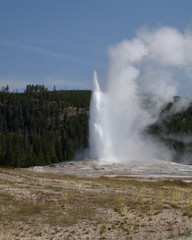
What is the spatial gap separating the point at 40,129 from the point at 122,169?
4025 inches

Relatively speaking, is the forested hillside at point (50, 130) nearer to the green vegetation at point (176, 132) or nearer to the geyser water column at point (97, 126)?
the green vegetation at point (176, 132)

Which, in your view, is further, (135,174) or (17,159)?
(17,159)

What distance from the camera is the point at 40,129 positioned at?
15975cm

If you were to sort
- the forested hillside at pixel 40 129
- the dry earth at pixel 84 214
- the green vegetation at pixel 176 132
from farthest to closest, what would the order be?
the green vegetation at pixel 176 132 → the forested hillside at pixel 40 129 → the dry earth at pixel 84 214

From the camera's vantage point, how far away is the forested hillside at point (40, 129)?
96.0 meters

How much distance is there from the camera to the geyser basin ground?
5611 centimetres

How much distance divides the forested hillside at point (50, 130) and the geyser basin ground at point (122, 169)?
28.8 meters

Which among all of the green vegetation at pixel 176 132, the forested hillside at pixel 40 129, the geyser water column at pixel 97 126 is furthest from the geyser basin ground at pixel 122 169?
the green vegetation at pixel 176 132

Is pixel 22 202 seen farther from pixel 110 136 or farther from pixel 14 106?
pixel 14 106

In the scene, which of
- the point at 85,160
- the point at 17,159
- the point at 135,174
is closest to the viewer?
the point at 135,174

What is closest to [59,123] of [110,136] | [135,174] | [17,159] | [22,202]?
[17,159]

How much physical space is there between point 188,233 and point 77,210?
7.48 meters

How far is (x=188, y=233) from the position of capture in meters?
17.1

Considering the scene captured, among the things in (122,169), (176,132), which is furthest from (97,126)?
(176,132)
